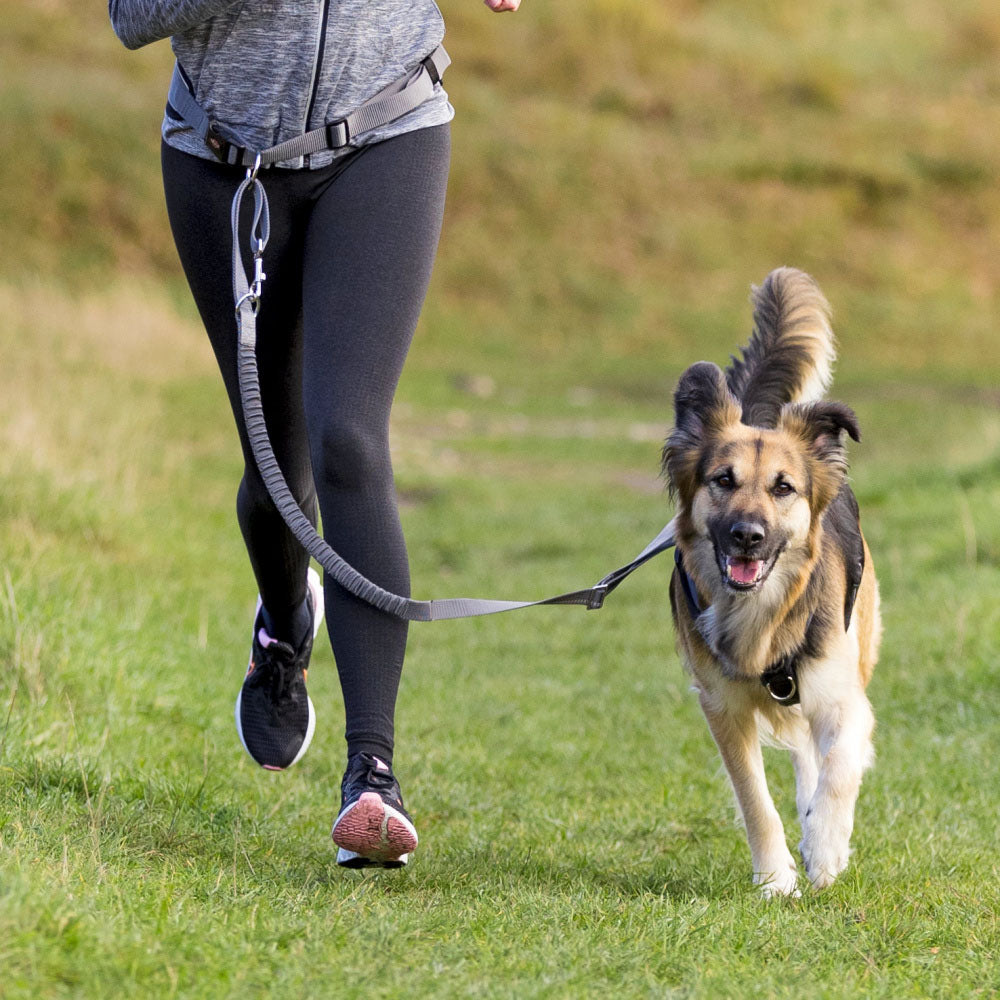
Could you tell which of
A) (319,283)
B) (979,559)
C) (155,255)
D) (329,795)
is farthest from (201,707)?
(155,255)

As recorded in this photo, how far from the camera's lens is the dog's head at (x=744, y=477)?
3533 mm

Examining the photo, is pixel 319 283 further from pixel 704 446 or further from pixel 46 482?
pixel 46 482

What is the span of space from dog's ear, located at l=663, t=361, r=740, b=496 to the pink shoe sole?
4.42ft

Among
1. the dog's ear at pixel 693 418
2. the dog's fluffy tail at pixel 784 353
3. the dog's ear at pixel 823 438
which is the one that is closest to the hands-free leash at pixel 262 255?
the dog's ear at pixel 693 418

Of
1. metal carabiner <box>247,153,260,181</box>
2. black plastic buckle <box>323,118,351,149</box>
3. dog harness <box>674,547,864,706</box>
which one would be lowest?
dog harness <box>674,547,864,706</box>

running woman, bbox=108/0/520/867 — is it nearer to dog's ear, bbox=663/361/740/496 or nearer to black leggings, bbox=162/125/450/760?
black leggings, bbox=162/125/450/760

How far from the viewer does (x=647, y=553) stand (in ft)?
12.7

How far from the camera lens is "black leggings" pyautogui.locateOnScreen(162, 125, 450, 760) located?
3.06 meters

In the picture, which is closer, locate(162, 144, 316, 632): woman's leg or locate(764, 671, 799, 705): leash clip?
locate(162, 144, 316, 632): woman's leg

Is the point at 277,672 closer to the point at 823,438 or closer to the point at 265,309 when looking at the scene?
the point at 265,309

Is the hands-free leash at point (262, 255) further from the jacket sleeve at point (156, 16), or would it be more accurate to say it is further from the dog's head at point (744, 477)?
the dog's head at point (744, 477)

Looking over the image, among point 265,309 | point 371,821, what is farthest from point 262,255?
point 371,821

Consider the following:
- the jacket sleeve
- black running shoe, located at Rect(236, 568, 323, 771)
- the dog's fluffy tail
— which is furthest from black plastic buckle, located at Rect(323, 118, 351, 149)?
the dog's fluffy tail

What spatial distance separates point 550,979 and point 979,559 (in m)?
6.17
